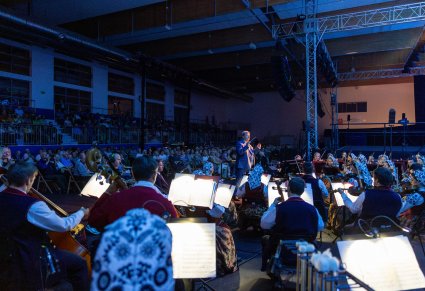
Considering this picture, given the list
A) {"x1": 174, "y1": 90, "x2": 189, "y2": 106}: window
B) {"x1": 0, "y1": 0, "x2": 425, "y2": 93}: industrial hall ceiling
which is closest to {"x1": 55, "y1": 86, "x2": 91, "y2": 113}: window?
{"x1": 0, "y1": 0, "x2": 425, "y2": 93}: industrial hall ceiling

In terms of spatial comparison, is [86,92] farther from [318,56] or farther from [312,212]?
[312,212]

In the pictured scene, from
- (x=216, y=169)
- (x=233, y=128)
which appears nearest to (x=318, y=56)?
(x=216, y=169)

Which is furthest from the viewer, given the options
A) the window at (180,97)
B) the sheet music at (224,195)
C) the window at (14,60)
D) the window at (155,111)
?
the window at (180,97)

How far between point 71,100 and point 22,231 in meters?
14.8

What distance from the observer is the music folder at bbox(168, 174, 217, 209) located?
4.04 metres

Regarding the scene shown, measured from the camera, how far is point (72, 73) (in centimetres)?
1625

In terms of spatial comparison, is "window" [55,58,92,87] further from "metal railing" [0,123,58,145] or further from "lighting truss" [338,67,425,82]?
"lighting truss" [338,67,425,82]

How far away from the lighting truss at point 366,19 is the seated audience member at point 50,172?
25.3ft

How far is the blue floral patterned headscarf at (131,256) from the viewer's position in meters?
1.49

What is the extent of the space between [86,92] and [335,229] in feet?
47.2

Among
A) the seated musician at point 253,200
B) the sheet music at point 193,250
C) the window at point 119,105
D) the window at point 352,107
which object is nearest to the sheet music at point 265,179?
the seated musician at point 253,200

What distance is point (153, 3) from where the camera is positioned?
11250 millimetres

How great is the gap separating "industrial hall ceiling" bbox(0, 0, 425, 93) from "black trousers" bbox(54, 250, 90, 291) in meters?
8.64

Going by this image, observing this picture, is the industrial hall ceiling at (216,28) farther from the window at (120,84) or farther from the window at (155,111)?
the window at (155,111)
